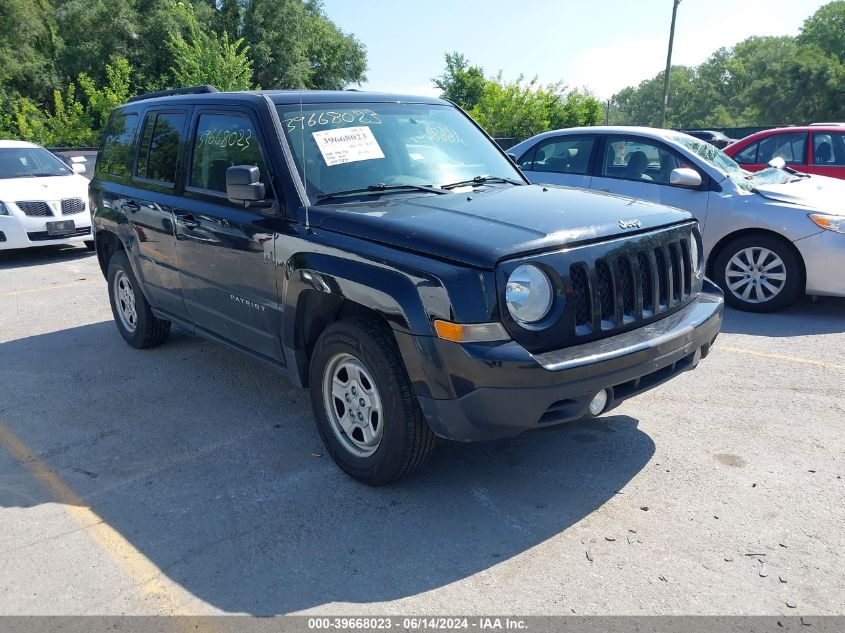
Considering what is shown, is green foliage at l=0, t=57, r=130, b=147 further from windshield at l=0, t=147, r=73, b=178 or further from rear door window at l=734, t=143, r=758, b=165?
rear door window at l=734, t=143, r=758, b=165

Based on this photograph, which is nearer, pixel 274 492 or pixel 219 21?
pixel 274 492

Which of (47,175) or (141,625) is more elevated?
(47,175)

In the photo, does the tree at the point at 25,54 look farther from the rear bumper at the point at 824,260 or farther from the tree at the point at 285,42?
the rear bumper at the point at 824,260

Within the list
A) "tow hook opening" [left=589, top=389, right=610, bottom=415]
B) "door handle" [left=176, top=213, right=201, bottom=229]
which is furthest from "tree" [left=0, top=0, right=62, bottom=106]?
"tow hook opening" [left=589, top=389, right=610, bottom=415]

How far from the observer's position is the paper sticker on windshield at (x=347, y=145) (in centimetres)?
415

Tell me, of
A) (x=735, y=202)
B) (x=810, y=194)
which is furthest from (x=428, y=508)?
(x=810, y=194)

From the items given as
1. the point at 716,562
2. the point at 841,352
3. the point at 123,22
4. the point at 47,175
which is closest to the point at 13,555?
the point at 716,562

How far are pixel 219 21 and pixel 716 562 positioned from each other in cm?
4607

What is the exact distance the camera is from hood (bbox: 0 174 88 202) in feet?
34.7

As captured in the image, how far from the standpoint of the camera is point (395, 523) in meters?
3.45

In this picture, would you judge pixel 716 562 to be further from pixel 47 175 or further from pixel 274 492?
pixel 47 175

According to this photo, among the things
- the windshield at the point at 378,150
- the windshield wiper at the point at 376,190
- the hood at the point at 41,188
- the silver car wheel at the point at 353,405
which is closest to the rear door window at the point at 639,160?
the windshield at the point at 378,150

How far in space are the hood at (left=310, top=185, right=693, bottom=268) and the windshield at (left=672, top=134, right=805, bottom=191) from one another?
12.1ft

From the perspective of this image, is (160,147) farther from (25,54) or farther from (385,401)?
(25,54)
